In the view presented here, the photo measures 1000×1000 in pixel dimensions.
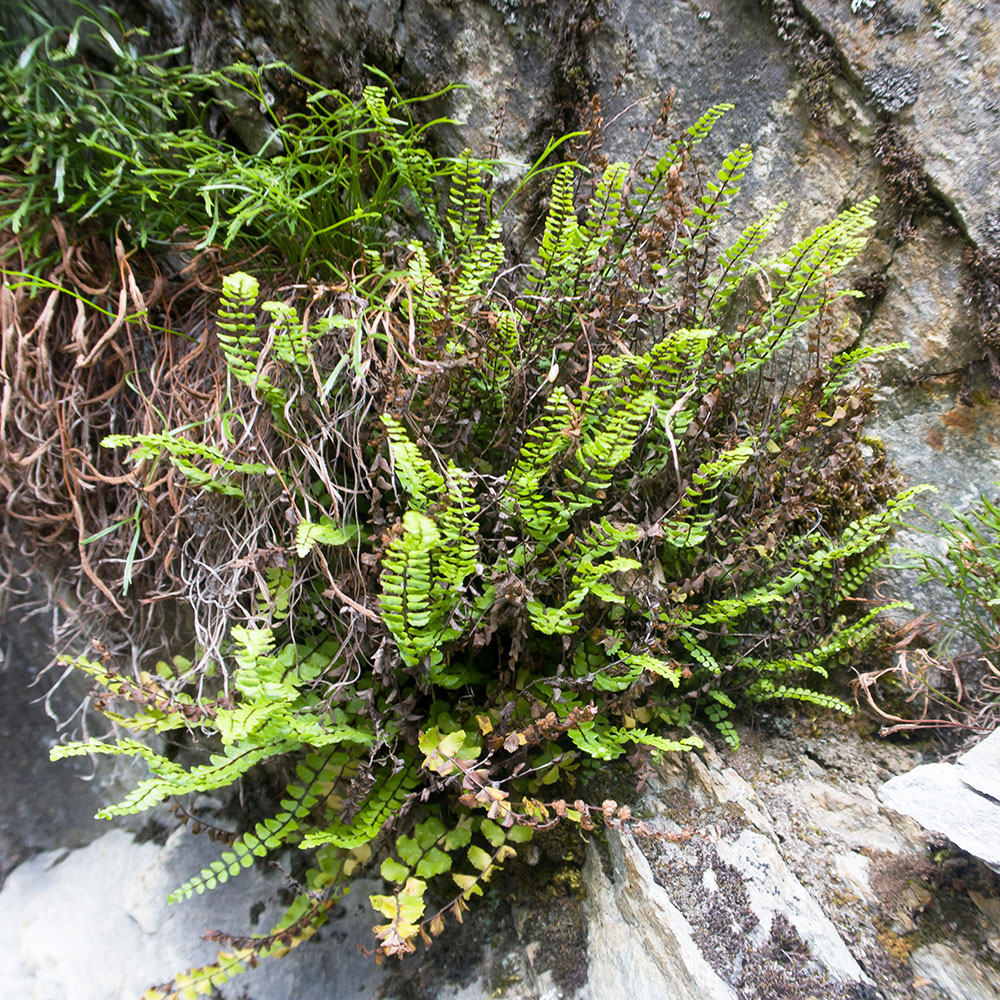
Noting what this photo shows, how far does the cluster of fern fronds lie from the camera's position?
4.86ft

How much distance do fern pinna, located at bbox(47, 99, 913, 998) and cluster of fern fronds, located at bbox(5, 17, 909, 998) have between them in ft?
0.04

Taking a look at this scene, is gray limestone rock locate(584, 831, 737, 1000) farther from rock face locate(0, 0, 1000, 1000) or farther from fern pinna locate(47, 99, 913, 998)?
fern pinna locate(47, 99, 913, 998)

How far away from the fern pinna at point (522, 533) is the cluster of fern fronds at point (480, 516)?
0.01 meters

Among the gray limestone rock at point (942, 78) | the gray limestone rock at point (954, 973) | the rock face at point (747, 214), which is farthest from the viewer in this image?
the gray limestone rock at point (942, 78)

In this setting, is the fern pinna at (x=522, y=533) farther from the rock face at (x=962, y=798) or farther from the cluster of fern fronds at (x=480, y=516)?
the rock face at (x=962, y=798)

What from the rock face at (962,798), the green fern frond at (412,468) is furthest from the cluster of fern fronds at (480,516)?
the rock face at (962,798)

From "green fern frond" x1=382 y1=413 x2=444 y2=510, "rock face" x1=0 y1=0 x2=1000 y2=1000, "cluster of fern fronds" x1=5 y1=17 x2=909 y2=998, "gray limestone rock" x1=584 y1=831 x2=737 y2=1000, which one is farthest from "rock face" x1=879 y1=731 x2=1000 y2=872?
"green fern frond" x1=382 y1=413 x2=444 y2=510

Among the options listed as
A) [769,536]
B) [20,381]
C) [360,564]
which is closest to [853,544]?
[769,536]

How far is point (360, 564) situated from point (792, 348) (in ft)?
5.12

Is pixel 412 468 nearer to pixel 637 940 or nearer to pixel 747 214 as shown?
pixel 637 940

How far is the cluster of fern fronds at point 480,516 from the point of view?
148 centimetres

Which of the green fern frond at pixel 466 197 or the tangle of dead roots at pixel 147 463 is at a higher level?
the green fern frond at pixel 466 197

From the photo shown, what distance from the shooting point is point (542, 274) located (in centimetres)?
191

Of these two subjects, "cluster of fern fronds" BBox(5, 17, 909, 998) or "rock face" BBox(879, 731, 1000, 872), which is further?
"cluster of fern fronds" BBox(5, 17, 909, 998)
